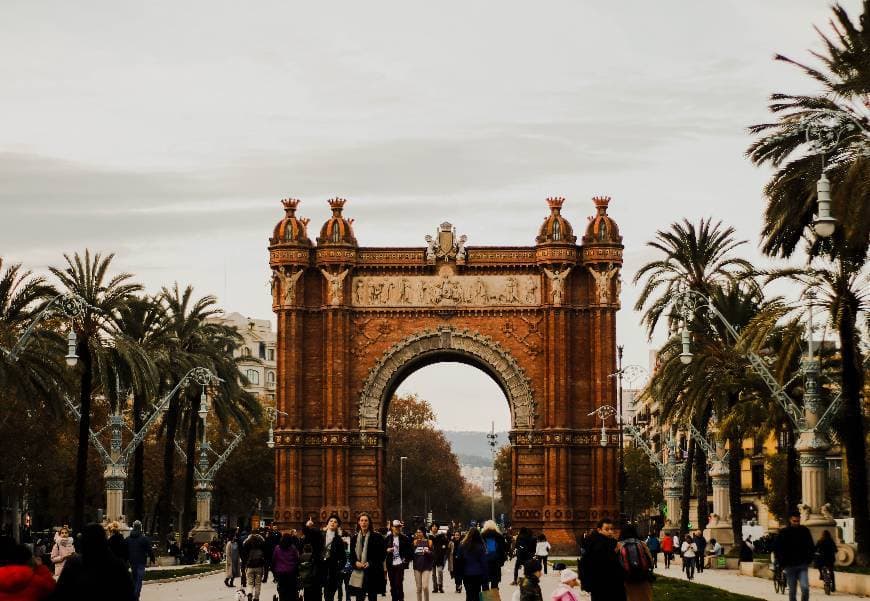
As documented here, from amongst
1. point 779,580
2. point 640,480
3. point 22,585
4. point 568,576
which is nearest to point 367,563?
point 568,576

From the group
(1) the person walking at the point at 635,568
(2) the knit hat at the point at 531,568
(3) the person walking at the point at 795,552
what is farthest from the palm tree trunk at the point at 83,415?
(1) the person walking at the point at 635,568

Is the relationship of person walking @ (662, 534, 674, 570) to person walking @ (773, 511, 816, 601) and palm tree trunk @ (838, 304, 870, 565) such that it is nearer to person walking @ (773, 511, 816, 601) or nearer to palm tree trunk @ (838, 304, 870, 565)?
palm tree trunk @ (838, 304, 870, 565)

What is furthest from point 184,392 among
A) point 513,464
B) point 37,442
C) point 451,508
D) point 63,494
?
point 451,508

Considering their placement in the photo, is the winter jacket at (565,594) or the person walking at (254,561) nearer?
the winter jacket at (565,594)

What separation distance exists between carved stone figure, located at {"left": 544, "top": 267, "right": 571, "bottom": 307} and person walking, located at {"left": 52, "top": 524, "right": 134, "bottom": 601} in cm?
5636

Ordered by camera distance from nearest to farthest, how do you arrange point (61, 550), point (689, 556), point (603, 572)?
point (603, 572) → point (61, 550) → point (689, 556)

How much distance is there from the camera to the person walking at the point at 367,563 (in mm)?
25953

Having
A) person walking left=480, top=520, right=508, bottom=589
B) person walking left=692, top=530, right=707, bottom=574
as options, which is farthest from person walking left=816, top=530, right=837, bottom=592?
person walking left=692, top=530, right=707, bottom=574

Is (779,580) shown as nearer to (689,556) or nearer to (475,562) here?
(689,556)

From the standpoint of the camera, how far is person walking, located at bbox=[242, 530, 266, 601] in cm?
Answer: 3114

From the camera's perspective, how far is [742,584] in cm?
4028

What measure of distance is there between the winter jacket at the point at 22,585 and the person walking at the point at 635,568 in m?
7.01

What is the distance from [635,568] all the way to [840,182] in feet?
52.2

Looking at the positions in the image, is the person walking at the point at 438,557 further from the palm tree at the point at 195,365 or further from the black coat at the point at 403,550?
the palm tree at the point at 195,365
